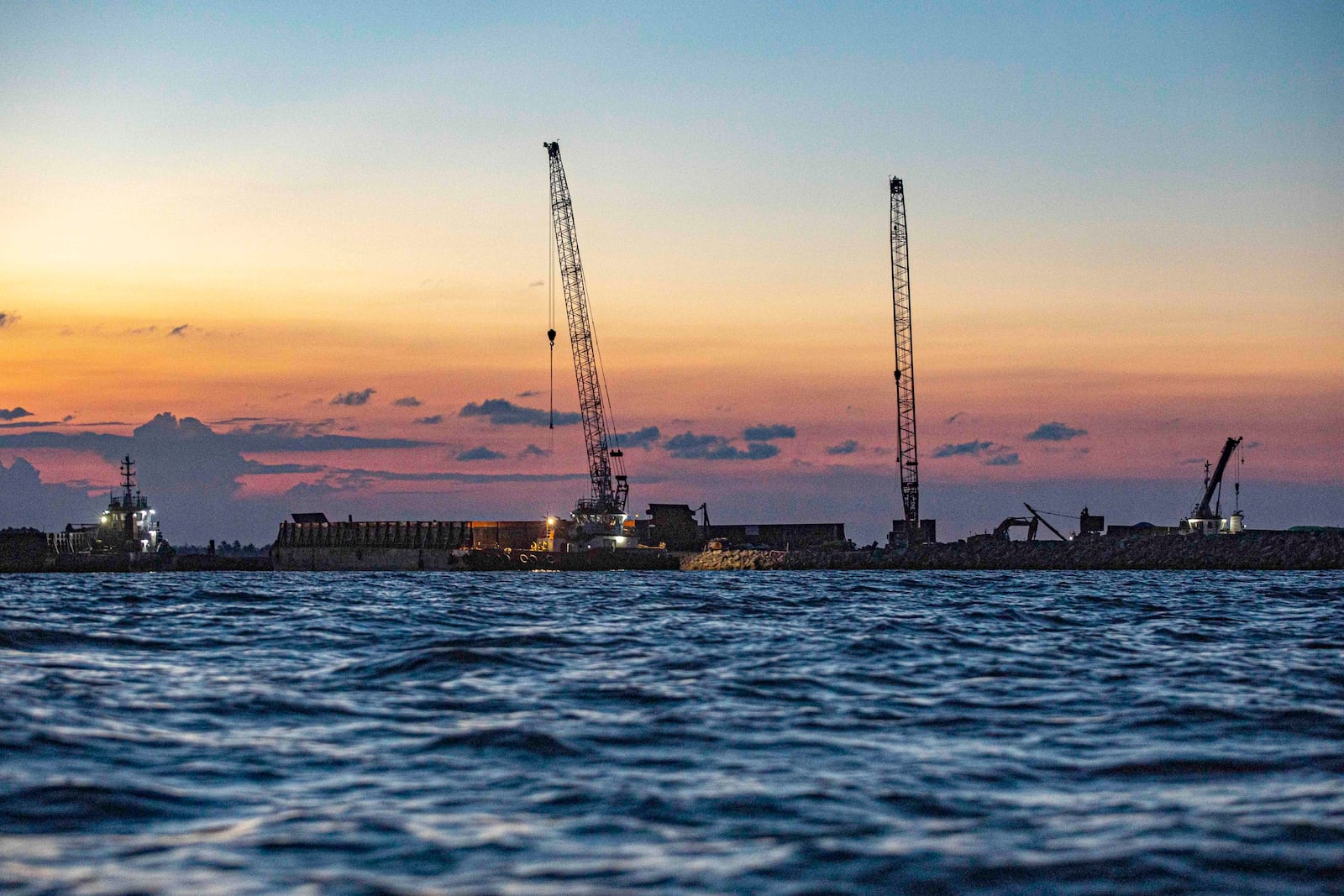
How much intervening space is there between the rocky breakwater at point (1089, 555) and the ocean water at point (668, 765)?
11038cm

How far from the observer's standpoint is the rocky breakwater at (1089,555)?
131 metres

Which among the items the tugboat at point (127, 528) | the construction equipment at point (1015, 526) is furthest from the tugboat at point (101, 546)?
the construction equipment at point (1015, 526)

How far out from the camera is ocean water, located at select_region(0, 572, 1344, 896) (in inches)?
406

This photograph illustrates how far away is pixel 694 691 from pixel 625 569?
144931mm

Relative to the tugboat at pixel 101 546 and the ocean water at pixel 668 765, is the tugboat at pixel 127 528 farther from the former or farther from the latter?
the ocean water at pixel 668 765

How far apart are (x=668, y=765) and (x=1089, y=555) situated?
457 feet

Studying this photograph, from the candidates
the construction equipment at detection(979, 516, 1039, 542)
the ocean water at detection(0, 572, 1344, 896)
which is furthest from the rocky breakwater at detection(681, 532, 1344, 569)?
the ocean water at detection(0, 572, 1344, 896)

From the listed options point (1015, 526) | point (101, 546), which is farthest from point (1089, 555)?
point (101, 546)

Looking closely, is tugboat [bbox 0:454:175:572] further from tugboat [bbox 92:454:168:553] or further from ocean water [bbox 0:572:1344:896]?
ocean water [bbox 0:572:1344:896]

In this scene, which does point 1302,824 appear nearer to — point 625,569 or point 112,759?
point 112,759

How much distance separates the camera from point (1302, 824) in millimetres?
11586

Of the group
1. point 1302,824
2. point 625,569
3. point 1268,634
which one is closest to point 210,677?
point 1302,824

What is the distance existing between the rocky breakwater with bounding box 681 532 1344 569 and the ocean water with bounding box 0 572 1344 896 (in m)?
110

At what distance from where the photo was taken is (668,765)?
14.9 m
